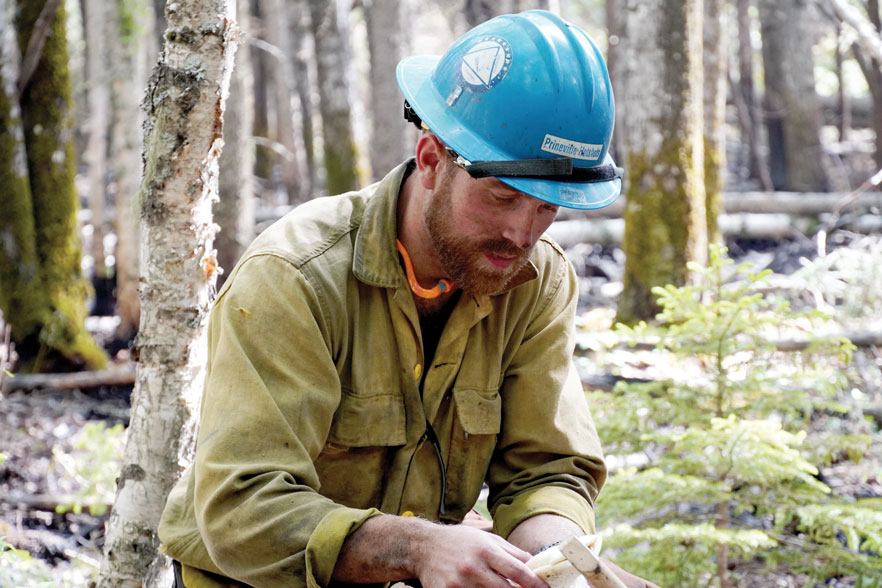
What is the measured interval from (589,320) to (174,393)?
5497 millimetres

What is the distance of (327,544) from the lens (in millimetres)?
2256

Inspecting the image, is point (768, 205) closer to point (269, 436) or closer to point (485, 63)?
point (485, 63)

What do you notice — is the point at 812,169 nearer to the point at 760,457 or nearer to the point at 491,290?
the point at 760,457

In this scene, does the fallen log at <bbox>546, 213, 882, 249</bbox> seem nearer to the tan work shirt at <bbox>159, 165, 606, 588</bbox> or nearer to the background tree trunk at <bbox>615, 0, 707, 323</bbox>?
the background tree trunk at <bbox>615, 0, 707, 323</bbox>

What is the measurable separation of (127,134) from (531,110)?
8.19m

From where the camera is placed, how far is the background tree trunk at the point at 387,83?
39.1 ft

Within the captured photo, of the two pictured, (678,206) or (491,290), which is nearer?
(491,290)

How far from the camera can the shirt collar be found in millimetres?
2615

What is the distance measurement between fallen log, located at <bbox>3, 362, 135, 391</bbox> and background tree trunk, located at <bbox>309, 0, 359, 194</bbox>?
180 inches

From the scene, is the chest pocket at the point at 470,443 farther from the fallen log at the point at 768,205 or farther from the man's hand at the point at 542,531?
the fallen log at the point at 768,205

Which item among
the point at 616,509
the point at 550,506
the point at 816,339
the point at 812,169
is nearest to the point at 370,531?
the point at 550,506

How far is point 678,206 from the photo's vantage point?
279 inches

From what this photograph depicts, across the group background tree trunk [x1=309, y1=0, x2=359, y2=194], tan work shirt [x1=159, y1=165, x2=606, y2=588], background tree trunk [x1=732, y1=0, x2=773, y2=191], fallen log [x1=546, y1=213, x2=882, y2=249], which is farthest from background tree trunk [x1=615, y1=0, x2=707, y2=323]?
background tree trunk [x1=732, y1=0, x2=773, y2=191]

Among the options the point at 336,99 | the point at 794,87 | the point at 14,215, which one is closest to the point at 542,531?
the point at 14,215
